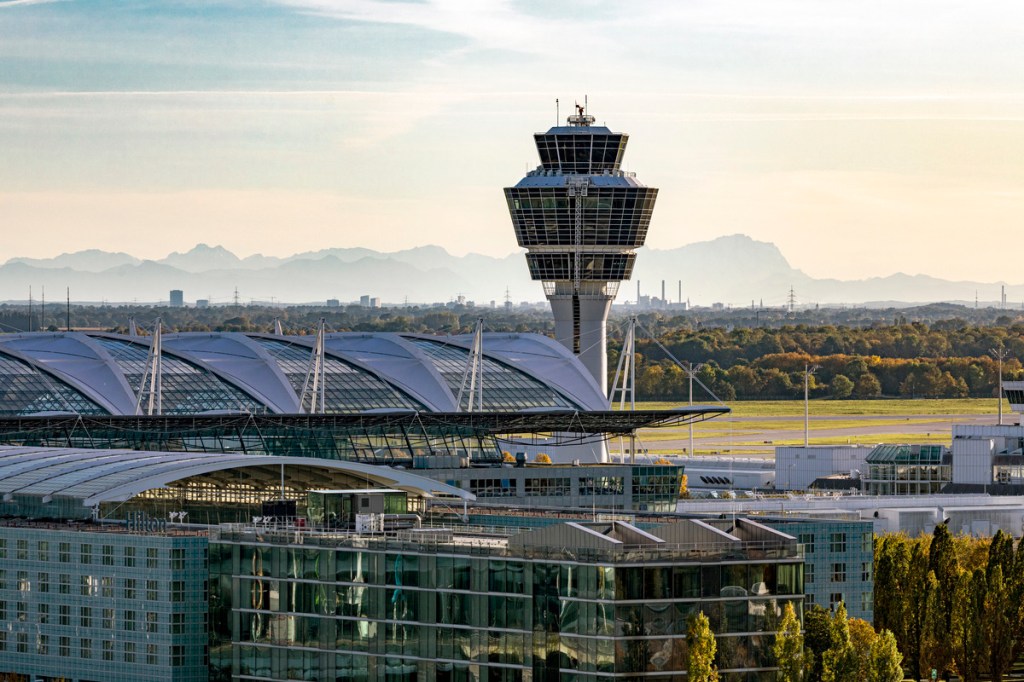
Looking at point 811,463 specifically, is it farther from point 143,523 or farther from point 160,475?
point 143,523

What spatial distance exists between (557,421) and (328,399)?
61.7 feet

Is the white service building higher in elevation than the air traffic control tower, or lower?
lower

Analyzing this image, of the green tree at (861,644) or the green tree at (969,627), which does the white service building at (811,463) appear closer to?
the green tree at (969,627)

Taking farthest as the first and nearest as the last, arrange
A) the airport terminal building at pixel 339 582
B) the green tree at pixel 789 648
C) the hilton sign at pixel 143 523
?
the hilton sign at pixel 143 523
the green tree at pixel 789 648
the airport terminal building at pixel 339 582

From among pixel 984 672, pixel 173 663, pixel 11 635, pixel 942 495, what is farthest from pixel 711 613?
pixel 942 495

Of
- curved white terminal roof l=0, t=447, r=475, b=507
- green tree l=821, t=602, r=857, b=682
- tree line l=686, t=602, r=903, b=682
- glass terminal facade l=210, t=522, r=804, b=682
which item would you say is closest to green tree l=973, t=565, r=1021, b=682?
tree line l=686, t=602, r=903, b=682

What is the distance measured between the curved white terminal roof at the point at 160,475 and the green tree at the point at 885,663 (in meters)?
24.2

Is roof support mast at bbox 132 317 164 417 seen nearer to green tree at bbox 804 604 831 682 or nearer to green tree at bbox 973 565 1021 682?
green tree at bbox 973 565 1021 682

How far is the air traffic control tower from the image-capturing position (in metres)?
196

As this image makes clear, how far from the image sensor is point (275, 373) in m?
150

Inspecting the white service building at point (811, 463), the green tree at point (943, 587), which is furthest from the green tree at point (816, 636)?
the white service building at point (811, 463)

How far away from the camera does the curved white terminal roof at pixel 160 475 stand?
88.7 m

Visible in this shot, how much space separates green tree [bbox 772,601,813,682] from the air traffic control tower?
4973 inches

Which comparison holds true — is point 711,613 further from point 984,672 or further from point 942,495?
point 942,495
